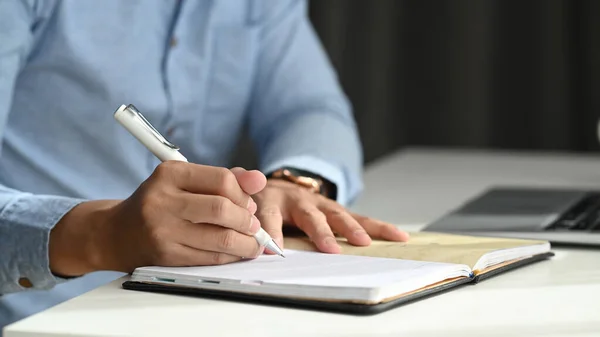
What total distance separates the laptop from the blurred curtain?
1.10 metres

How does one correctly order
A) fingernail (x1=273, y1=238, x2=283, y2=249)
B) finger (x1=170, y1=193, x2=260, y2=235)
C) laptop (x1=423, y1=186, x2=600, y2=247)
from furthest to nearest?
1. laptop (x1=423, y1=186, x2=600, y2=247)
2. fingernail (x1=273, y1=238, x2=283, y2=249)
3. finger (x1=170, y1=193, x2=260, y2=235)

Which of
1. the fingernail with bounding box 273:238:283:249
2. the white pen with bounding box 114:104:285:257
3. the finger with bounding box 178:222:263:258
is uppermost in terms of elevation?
the white pen with bounding box 114:104:285:257

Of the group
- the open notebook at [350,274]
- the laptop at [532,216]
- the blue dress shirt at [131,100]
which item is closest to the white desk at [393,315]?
the open notebook at [350,274]

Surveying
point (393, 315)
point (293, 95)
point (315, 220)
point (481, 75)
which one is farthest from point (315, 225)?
point (481, 75)

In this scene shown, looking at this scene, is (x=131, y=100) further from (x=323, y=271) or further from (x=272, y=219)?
(x=323, y=271)

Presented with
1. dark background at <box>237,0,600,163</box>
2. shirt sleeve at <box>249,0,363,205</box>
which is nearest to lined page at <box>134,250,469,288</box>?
shirt sleeve at <box>249,0,363,205</box>

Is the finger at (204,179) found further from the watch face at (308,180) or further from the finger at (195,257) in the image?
the watch face at (308,180)

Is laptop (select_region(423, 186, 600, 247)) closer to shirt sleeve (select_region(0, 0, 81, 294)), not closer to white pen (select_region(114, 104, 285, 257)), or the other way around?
white pen (select_region(114, 104, 285, 257))

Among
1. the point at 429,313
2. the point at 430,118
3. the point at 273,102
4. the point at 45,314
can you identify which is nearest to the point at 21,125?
the point at 273,102

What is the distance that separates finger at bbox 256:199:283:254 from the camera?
1.02 m

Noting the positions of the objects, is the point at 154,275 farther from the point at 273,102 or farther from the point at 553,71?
the point at 553,71

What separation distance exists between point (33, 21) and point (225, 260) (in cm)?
49

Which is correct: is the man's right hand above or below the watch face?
below

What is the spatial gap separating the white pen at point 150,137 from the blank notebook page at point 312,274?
0.06ft
